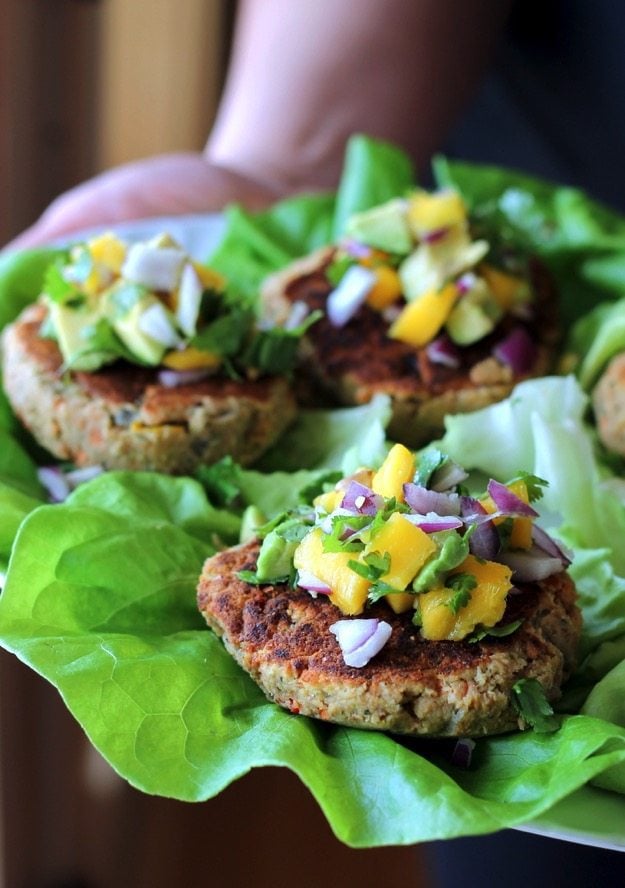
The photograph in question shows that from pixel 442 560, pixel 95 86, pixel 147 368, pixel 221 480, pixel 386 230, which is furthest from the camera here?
pixel 95 86

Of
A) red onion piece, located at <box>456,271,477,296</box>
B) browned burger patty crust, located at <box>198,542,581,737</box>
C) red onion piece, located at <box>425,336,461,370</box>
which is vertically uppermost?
red onion piece, located at <box>456,271,477,296</box>

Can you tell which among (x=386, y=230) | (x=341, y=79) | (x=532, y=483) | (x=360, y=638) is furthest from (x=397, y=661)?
(x=341, y=79)

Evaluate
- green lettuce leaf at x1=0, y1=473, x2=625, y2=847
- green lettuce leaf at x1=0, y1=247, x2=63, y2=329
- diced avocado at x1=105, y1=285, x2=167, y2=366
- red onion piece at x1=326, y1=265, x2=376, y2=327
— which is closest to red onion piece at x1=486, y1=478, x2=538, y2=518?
green lettuce leaf at x1=0, y1=473, x2=625, y2=847

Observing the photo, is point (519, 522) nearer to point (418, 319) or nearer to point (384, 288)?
point (418, 319)

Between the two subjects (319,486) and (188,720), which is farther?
(319,486)

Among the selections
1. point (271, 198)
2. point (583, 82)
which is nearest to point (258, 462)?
point (271, 198)

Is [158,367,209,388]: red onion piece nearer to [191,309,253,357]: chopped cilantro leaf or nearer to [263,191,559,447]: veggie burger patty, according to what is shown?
[191,309,253,357]: chopped cilantro leaf

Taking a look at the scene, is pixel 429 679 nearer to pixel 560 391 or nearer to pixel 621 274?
pixel 560 391
